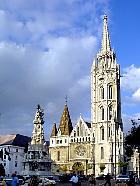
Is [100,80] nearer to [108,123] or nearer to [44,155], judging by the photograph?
[108,123]

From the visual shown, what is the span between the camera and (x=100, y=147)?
10900 centimetres

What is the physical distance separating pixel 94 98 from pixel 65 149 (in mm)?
15905

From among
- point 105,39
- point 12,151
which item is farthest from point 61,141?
point 105,39

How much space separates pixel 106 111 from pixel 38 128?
49.1 m

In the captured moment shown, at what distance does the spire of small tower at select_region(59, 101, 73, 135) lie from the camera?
119438 millimetres

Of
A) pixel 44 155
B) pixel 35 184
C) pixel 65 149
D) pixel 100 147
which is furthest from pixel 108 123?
pixel 35 184

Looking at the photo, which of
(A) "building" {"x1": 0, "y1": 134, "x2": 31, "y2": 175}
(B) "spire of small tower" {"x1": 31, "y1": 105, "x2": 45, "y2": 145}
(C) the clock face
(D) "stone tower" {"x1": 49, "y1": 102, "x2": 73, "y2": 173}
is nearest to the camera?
(B) "spire of small tower" {"x1": 31, "y1": 105, "x2": 45, "y2": 145}

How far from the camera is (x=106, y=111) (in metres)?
111

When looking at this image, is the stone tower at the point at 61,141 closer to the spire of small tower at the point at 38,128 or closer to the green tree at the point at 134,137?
the spire of small tower at the point at 38,128

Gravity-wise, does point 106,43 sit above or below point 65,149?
above

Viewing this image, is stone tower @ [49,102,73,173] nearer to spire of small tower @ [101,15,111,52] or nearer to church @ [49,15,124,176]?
church @ [49,15,124,176]

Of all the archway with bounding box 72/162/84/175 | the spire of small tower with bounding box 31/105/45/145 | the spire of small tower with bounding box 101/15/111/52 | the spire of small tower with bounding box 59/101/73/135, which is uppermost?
the spire of small tower with bounding box 101/15/111/52

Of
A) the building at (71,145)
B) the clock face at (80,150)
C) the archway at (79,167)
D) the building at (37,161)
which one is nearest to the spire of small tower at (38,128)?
the building at (37,161)

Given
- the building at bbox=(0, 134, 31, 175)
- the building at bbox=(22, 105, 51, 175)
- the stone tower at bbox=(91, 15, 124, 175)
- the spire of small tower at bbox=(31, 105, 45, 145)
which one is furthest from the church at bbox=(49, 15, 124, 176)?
the building at bbox=(22, 105, 51, 175)
